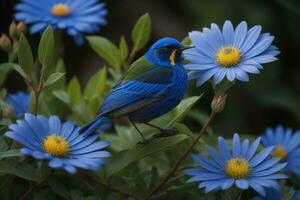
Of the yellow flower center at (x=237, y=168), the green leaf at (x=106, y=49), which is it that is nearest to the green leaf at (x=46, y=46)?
the green leaf at (x=106, y=49)

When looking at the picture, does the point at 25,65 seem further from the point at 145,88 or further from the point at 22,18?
the point at 22,18

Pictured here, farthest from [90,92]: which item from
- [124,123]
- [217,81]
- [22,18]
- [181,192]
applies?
[124,123]

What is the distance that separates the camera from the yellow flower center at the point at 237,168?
4.57 feet

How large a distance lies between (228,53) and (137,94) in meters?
0.22

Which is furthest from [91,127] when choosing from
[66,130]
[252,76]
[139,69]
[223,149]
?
[252,76]

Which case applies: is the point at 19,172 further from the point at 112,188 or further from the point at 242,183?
the point at 242,183

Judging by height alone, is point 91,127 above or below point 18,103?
above

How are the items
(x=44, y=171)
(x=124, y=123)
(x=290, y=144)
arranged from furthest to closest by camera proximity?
(x=124, y=123) → (x=290, y=144) → (x=44, y=171)

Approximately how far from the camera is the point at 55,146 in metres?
1.33

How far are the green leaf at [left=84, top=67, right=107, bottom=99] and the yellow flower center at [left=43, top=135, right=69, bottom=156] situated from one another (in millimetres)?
455

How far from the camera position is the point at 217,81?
4.66 ft

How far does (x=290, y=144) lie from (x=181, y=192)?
36cm

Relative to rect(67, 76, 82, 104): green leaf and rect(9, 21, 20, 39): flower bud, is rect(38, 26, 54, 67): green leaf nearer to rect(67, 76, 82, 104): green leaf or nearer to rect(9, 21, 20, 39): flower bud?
rect(9, 21, 20, 39): flower bud

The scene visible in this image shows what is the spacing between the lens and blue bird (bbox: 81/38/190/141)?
1431 millimetres
